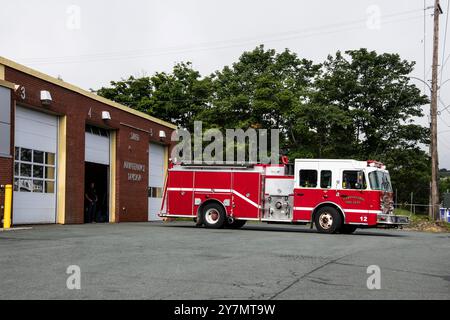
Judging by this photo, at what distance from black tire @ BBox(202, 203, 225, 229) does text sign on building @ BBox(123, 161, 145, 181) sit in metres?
8.51

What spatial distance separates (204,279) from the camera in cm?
838

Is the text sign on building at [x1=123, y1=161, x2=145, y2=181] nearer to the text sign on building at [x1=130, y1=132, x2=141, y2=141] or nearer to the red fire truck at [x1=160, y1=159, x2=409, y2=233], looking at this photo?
the text sign on building at [x1=130, y1=132, x2=141, y2=141]

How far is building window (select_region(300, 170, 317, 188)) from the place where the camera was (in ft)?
69.3

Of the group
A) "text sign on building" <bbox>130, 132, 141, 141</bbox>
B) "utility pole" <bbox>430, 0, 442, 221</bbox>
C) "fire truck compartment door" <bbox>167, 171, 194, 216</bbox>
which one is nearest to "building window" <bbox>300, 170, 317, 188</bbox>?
"fire truck compartment door" <bbox>167, 171, 194, 216</bbox>

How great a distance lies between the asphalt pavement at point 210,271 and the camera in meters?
7.39

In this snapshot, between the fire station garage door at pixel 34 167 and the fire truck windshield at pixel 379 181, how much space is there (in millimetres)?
12439

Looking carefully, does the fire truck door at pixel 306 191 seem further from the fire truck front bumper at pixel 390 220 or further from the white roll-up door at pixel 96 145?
the white roll-up door at pixel 96 145

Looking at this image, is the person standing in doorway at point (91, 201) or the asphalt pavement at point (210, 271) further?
the person standing in doorway at point (91, 201)

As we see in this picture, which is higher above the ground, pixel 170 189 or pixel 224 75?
pixel 224 75

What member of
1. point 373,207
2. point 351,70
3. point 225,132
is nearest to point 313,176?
point 373,207

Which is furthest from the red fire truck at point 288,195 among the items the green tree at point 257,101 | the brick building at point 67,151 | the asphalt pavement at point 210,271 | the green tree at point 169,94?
the green tree at point 169,94

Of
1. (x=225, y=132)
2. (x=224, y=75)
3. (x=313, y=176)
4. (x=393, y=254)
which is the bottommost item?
(x=393, y=254)

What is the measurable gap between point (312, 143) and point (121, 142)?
16636mm
